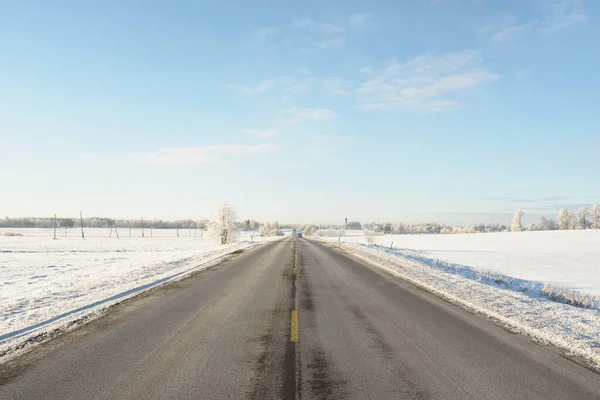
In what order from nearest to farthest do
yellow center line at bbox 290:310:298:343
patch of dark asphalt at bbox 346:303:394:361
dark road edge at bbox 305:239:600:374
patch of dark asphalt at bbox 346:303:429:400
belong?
patch of dark asphalt at bbox 346:303:429:400, dark road edge at bbox 305:239:600:374, patch of dark asphalt at bbox 346:303:394:361, yellow center line at bbox 290:310:298:343

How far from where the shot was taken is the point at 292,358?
5559 mm

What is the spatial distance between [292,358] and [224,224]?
56.9 m

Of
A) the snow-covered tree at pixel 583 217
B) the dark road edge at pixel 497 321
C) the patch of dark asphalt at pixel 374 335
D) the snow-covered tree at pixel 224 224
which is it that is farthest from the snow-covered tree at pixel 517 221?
the patch of dark asphalt at pixel 374 335

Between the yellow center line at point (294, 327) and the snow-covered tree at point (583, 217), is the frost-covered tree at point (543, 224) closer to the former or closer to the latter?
the snow-covered tree at point (583, 217)

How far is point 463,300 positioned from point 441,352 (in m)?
5.16

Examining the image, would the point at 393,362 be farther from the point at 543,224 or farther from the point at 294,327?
the point at 543,224

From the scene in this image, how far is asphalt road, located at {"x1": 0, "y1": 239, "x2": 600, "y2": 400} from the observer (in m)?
4.49

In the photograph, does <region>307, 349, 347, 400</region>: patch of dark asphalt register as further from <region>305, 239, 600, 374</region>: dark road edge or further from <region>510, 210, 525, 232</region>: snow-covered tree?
<region>510, 210, 525, 232</region>: snow-covered tree

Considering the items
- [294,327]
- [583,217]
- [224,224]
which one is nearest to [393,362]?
[294,327]

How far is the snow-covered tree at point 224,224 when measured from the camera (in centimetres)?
6092

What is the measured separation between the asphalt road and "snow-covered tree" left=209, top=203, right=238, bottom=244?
52030 mm

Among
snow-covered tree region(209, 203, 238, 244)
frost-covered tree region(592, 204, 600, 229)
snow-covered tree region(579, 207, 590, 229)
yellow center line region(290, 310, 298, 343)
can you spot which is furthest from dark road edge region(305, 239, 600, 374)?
snow-covered tree region(579, 207, 590, 229)

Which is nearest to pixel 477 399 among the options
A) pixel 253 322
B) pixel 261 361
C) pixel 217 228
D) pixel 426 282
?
pixel 261 361

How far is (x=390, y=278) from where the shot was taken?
15.2m
